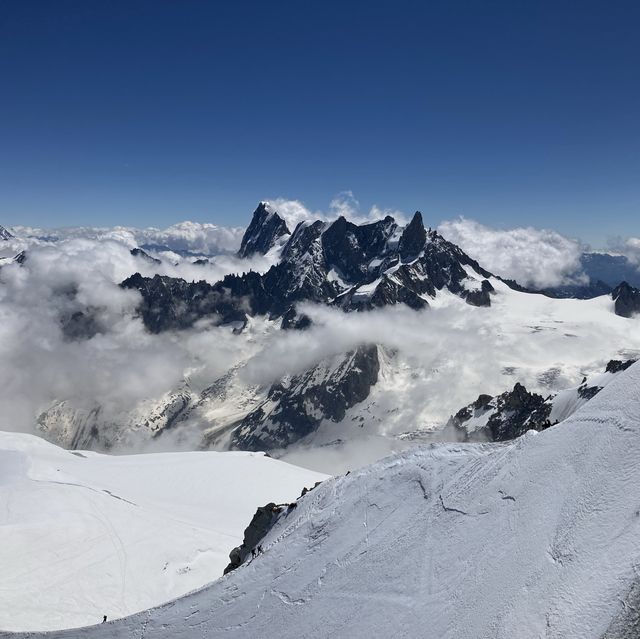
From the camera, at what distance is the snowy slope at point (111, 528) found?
36375 mm

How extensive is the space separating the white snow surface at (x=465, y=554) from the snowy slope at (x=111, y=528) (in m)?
15.7

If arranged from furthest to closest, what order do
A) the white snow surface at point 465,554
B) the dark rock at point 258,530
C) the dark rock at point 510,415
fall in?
the dark rock at point 510,415 < the dark rock at point 258,530 < the white snow surface at point 465,554

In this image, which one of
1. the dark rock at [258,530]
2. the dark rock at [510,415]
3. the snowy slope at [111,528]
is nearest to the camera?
the dark rock at [258,530]

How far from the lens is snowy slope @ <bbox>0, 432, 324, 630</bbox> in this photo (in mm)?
36375

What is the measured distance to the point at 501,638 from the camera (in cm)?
1344

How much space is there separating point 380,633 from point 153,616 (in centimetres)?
1187

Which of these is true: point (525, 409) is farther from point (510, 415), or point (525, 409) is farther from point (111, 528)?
point (111, 528)

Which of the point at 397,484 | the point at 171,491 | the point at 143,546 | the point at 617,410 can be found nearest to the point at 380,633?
the point at 397,484

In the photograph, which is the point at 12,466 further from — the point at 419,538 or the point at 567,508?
the point at 567,508

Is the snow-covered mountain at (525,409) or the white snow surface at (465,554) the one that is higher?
the white snow surface at (465,554)

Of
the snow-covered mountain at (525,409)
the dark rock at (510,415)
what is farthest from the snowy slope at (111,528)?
the dark rock at (510,415)

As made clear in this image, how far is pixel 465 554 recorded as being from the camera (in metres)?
17.8

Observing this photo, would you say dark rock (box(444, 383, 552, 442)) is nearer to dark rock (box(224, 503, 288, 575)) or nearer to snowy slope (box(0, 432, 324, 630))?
snowy slope (box(0, 432, 324, 630))

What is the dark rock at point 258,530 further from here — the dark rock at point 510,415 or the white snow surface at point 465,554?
the dark rock at point 510,415
